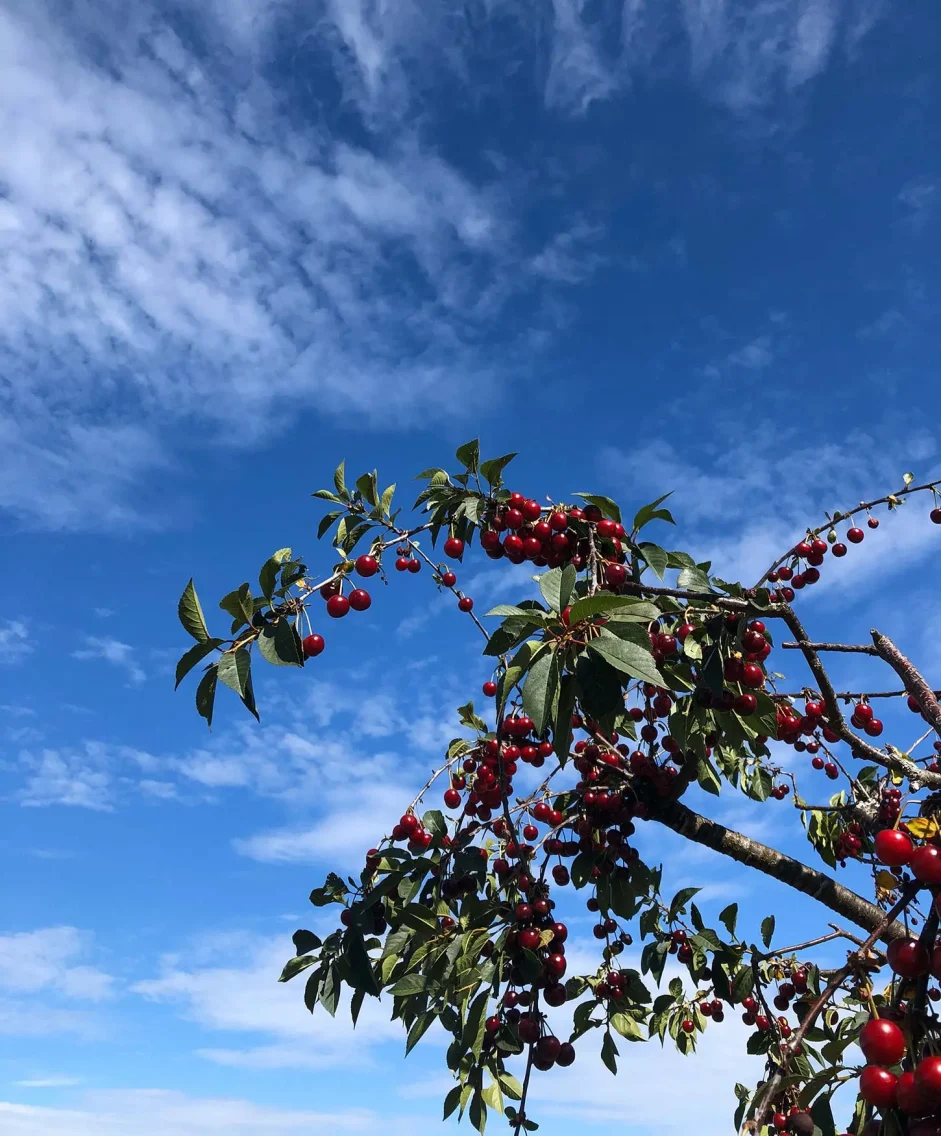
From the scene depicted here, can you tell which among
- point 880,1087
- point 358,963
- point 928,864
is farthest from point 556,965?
point 928,864

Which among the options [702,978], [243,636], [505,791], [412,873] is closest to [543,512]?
[505,791]

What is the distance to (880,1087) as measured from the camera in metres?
1.25

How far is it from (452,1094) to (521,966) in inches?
34.3

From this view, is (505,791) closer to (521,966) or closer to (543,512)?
(521,966)

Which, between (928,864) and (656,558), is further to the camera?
(656,558)

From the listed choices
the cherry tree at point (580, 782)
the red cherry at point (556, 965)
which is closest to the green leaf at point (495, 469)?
the cherry tree at point (580, 782)

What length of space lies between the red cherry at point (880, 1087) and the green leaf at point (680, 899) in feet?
9.86

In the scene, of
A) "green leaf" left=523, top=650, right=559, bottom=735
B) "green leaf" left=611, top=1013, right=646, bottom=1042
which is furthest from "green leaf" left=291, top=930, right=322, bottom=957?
"green leaf" left=523, top=650, right=559, bottom=735

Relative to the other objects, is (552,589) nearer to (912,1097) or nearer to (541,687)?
(541,687)

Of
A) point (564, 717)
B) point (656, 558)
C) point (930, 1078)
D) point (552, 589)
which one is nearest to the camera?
point (930, 1078)

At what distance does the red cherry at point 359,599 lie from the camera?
10.8ft

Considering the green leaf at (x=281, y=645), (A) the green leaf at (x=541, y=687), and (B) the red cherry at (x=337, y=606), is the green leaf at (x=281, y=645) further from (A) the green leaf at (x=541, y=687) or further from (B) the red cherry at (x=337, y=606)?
(A) the green leaf at (x=541, y=687)

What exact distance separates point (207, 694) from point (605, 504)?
5.82 feet

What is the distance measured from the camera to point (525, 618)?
236cm
